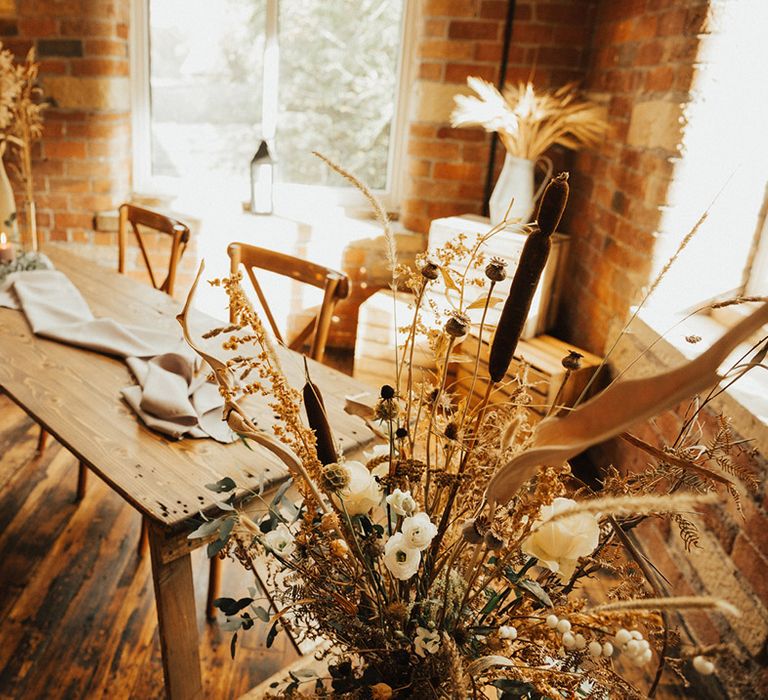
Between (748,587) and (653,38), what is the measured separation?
1791 millimetres

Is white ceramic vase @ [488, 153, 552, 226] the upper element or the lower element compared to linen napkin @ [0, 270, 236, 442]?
upper

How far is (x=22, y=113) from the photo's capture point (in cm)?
288

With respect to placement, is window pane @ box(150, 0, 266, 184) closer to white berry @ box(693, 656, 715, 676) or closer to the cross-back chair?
the cross-back chair

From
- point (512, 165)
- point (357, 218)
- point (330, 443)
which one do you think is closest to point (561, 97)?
point (512, 165)

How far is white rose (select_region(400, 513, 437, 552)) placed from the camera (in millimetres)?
588

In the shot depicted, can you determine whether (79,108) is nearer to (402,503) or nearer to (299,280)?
(299,280)

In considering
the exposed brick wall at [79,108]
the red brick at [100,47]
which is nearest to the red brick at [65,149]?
the exposed brick wall at [79,108]

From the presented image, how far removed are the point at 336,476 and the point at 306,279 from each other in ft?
5.08

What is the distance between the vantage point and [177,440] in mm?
1389

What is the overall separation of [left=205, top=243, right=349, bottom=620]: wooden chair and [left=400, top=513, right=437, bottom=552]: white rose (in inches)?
48.5

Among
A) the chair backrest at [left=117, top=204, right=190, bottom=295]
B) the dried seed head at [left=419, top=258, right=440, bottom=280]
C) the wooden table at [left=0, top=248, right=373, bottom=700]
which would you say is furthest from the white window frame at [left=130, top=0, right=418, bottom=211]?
the dried seed head at [left=419, top=258, right=440, bottom=280]

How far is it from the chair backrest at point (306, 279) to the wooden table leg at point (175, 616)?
755 millimetres

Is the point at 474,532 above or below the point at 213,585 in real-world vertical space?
above

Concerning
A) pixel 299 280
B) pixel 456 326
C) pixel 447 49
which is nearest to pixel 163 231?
pixel 299 280
